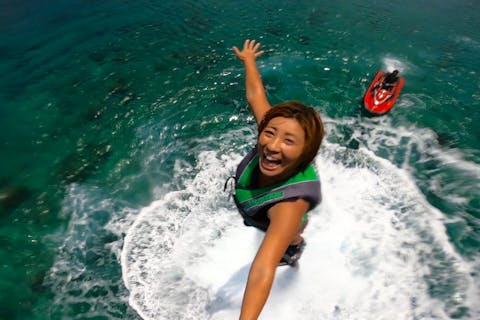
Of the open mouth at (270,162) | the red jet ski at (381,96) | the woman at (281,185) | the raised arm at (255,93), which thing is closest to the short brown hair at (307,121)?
the woman at (281,185)

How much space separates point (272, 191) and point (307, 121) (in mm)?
733

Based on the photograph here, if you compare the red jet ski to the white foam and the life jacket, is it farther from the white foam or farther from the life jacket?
the life jacket

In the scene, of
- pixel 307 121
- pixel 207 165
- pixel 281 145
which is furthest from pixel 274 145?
pixel 207 165

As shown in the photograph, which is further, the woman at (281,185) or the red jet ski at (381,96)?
the red jet ski at (381,96)

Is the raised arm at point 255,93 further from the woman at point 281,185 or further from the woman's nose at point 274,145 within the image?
the woman's nose at point 274,145

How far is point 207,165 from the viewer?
7492 mm

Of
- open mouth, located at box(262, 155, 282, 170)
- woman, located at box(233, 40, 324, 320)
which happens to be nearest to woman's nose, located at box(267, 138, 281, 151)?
woman, located at box(233, 40, 324, 320)

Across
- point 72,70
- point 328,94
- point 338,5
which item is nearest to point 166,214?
point 328,94

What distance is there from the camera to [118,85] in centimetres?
1001

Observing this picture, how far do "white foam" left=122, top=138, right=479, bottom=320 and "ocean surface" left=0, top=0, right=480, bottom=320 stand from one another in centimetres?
3

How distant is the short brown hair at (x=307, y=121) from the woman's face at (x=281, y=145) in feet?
0.11

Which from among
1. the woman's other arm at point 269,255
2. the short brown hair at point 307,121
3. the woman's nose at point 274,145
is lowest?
the woman's other arm at point 269,255

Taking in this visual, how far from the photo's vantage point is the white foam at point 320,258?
5028 millimetres

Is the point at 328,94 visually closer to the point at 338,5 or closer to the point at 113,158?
the point at 113,158
